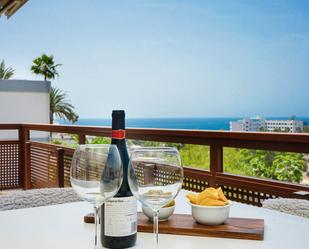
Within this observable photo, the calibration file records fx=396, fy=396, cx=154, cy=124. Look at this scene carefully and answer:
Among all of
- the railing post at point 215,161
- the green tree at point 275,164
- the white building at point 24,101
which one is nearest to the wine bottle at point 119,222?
the green tree at point 275,164

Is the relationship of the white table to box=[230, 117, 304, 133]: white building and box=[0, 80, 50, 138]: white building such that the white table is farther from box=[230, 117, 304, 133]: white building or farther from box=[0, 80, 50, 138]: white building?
box=[0, 80, 50, 138]: white building

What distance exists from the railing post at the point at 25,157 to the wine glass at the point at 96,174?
14.6 feet

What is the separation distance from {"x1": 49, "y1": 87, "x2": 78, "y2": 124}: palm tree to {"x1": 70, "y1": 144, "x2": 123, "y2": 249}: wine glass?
21686 mm

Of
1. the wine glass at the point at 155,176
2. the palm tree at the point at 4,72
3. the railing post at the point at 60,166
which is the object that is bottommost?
the railing post at the point at 60,166

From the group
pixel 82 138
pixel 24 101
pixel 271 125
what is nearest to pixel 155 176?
Answer: pixel 271 125

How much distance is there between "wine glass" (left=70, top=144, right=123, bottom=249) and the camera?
2.69 feet

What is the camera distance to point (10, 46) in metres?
26.5

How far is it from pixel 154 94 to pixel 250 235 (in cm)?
2635

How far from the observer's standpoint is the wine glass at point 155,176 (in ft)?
2.71

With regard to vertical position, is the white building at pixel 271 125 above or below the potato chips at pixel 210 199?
above

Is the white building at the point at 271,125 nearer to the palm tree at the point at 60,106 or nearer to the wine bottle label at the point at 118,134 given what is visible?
the wine bottle label at the point at 118,134

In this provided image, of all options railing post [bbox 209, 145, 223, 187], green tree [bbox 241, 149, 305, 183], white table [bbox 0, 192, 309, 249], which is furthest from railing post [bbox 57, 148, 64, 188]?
white table [bbox 0, 192, 309, 249]

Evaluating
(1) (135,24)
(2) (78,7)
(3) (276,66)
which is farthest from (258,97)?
(2) (78,7)

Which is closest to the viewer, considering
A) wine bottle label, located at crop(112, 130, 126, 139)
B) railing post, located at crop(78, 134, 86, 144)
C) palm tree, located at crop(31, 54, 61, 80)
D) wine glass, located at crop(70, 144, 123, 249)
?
wine glass, located at crop(70, 144, 123, 249)
